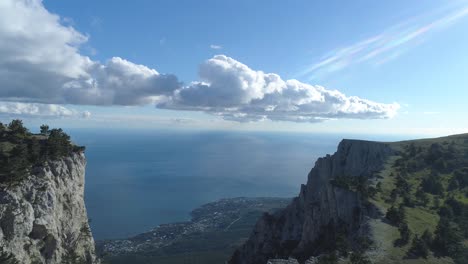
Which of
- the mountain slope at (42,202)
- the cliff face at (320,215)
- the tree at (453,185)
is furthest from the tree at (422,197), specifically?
the mountain slope at (42,202)

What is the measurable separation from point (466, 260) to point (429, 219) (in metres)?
14.5

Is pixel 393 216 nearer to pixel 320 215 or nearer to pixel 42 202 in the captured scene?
pixel 320 215

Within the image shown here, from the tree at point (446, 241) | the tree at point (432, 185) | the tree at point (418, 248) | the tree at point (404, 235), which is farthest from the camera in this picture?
the tree at point (432, 185)

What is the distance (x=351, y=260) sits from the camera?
3575cm

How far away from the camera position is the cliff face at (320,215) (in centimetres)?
5678

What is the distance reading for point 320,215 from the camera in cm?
6481

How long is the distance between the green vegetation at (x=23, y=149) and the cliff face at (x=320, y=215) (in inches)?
1718

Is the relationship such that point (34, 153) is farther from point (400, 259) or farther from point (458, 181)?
point (458, 181)

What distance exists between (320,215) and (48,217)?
1789 inches

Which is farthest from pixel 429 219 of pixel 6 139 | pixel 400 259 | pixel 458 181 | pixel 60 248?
pixel 6 139

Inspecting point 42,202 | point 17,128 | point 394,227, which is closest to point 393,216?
point 394,227

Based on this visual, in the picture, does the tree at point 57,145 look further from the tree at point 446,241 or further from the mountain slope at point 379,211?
the tree at point 446,241

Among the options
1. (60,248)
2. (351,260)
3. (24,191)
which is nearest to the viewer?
(351,260)

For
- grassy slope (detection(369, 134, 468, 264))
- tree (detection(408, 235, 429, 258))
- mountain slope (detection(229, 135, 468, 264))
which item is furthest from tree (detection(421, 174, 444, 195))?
tree (detection(408, 235, 429, 258))
